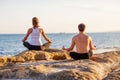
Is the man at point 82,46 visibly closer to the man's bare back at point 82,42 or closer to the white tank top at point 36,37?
the man's bare back at point 82,42

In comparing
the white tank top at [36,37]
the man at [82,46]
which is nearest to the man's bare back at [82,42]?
the man at [82,46]

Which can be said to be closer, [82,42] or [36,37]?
[82,42]

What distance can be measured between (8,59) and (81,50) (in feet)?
8.61

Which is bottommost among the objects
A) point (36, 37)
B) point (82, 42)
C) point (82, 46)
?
point (82, 46)

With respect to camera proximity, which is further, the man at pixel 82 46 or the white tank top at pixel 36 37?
the white tank top at pixel 36 37

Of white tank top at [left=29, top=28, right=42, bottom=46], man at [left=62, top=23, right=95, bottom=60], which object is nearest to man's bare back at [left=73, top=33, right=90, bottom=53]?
man at [left=62, top=23, right=95, bottom=60]

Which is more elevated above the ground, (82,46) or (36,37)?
(36,37)

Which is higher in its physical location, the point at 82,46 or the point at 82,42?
the point at 82,42

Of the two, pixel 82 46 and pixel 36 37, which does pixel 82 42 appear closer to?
pixel 82 46

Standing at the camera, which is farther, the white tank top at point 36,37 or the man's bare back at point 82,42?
the white tank top at point 36,37

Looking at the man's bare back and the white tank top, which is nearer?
the man's bare back

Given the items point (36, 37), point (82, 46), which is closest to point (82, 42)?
point (82, 46)

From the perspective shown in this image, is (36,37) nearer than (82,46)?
No

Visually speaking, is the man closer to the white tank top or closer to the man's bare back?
the man's bare back
